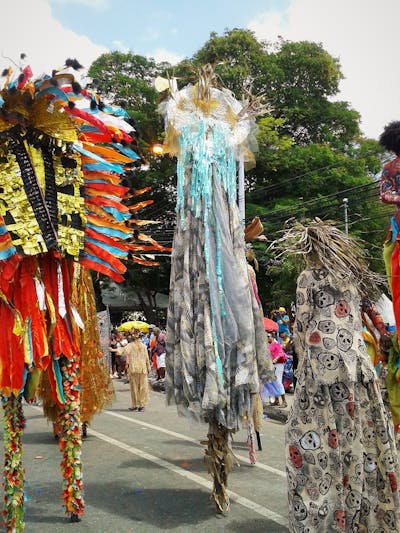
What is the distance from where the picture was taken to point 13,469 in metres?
4.10

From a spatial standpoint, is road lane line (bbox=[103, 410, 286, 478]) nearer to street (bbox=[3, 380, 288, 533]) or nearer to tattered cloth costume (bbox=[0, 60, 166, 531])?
street (bbox=[3, 380, 288, 533])

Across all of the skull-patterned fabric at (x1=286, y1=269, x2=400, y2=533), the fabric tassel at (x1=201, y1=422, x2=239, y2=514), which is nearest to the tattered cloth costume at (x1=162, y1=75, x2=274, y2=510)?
the fabric tassel at (x1=201, y1=422, x2=239, y2=514)

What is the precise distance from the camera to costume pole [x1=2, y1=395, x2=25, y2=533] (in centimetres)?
403

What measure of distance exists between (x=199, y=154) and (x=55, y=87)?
4.44 ft

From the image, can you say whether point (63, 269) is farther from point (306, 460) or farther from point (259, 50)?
point (259, 50)

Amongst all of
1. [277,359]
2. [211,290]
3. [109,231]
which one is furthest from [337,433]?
[277,359]

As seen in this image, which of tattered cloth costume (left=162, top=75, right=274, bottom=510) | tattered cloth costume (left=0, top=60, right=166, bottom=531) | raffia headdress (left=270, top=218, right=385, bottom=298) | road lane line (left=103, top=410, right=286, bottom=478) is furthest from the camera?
road lane line (left=103, top=410, right=286, bottom=478)

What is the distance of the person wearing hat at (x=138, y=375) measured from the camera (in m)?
10.9

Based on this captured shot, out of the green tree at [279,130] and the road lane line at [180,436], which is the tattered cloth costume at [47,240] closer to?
the road lane line at [180,436]

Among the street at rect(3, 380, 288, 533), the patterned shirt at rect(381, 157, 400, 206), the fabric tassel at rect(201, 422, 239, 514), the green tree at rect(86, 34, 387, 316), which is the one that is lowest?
the street at rect(3, 380, 288, 533)

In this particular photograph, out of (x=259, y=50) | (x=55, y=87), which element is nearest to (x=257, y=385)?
(x=55, y=87)

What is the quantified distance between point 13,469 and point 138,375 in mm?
7033

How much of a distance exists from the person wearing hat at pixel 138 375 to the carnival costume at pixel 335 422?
7.49 m

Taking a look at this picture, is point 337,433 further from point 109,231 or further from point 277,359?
point 277,359
